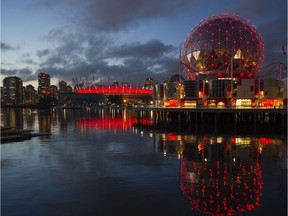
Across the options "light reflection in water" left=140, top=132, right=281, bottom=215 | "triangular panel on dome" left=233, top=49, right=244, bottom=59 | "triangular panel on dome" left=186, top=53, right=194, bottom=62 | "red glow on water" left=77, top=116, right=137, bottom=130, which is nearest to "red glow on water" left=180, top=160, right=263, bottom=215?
"light reflection in water" left=140, top=132, right=281, bottom=215

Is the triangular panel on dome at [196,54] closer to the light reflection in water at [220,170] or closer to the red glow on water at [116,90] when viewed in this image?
the light reflection in water at [220,170]

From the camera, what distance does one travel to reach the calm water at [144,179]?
14586 mm

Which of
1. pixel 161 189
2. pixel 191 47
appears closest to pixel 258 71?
pixel 191 47

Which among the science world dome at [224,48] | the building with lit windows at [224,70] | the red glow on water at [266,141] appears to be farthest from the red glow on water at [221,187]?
the science world dome at [224,48]

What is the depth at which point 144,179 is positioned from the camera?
19.0 m

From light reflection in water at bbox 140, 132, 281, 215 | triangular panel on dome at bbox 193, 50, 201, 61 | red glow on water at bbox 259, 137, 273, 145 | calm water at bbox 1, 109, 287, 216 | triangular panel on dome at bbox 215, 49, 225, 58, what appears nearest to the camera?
calm water at bbox 1, 109, 287, 216

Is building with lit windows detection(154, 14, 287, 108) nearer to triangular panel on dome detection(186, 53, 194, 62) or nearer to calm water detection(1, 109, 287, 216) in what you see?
triangular panel on dome detection(186, 53, 194, 62)

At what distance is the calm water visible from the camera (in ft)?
47.9

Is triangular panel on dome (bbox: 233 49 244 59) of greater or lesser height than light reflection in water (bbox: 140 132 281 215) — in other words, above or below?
above

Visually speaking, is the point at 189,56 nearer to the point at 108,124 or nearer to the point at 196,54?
the point at 196,54

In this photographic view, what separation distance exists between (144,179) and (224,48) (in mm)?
47379

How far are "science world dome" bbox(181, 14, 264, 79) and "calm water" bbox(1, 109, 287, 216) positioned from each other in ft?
108

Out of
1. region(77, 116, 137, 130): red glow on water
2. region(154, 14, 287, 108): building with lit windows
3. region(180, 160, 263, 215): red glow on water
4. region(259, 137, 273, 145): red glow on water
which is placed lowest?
region(180, 160, 263, 215): red glow on water

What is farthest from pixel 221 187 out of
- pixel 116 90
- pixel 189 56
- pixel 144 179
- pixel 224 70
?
pixel 116 90
